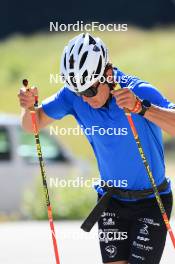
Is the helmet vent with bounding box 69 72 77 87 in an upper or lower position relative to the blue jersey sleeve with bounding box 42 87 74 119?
upper

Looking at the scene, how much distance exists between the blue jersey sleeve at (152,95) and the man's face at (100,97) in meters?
0.18

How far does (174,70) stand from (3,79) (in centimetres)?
826

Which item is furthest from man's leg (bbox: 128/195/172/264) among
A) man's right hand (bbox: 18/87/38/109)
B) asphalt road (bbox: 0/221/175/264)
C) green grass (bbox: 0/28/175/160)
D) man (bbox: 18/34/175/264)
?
green grass (bbox: 0/28/175/160)

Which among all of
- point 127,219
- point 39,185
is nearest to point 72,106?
point 127,219

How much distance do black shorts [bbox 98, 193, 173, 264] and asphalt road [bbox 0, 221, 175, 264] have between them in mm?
3646

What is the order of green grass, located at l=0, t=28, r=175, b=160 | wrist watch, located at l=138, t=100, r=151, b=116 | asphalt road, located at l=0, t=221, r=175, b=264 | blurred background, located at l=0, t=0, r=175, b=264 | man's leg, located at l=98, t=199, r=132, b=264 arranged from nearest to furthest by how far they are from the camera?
1. wrist watch, located at l=138, t=100, r=151, b=116
2. man's leg, located at l=98, t=199, r=132, b=264
3. asphalt road, located at l=0, t=221, r=175, b=264
4. blurred background, located at l=0, t=0, r=175, b=264
5. green grass, located at l=0, t=28, r=175, b=160

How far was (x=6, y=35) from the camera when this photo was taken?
164 ft

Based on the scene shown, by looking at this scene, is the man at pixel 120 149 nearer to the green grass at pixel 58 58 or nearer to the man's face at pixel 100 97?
the man's face at pixel 100 97

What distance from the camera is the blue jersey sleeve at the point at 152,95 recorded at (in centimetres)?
570

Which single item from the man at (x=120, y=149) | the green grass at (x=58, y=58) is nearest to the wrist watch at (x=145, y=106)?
the man at (x=120, y=149)

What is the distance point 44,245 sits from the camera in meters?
10.8

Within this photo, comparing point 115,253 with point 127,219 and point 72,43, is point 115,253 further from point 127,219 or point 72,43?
point 72,43

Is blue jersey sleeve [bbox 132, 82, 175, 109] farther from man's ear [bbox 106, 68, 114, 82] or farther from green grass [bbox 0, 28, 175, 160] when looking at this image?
green grass [bbox 0, 28, 175, 160]

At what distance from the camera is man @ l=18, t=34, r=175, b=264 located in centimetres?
579
